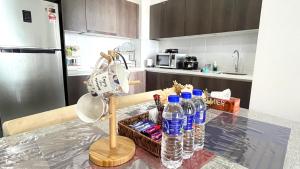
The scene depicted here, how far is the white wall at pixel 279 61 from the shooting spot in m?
1.67

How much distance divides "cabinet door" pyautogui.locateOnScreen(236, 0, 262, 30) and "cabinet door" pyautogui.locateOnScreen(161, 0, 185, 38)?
0.92m

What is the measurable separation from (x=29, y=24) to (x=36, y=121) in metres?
1.52

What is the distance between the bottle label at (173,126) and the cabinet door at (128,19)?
2.75 metres

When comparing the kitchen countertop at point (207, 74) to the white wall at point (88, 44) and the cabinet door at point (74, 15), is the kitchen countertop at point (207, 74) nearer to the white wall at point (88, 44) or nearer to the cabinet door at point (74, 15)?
the white wall at point (88, 44)

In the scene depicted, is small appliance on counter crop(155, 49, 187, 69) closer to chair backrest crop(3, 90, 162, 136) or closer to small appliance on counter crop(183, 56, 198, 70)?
small appliance on counter crop(183, 56, 198, 70)

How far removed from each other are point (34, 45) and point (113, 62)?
1848 mm

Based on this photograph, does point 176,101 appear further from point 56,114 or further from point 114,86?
point 56,114

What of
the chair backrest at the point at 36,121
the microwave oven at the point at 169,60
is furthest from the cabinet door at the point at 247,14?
the chair backrest at the point at 36,121

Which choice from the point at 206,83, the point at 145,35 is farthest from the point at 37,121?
the point at 145,35

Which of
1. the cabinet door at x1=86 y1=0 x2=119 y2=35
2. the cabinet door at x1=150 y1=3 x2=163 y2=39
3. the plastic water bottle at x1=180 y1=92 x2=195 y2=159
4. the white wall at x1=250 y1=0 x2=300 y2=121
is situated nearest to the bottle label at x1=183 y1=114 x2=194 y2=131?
the plastic water bottle at x1=180 y1=92 x2=195 y2=159

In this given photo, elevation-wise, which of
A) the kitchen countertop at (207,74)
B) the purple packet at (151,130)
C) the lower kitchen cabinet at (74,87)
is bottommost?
the lower kitchen cabinet at (74,87)

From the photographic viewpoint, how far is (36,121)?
79cm

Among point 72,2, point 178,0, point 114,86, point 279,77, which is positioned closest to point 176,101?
point 114,86

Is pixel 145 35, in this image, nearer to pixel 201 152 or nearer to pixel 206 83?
pixel 206 83
